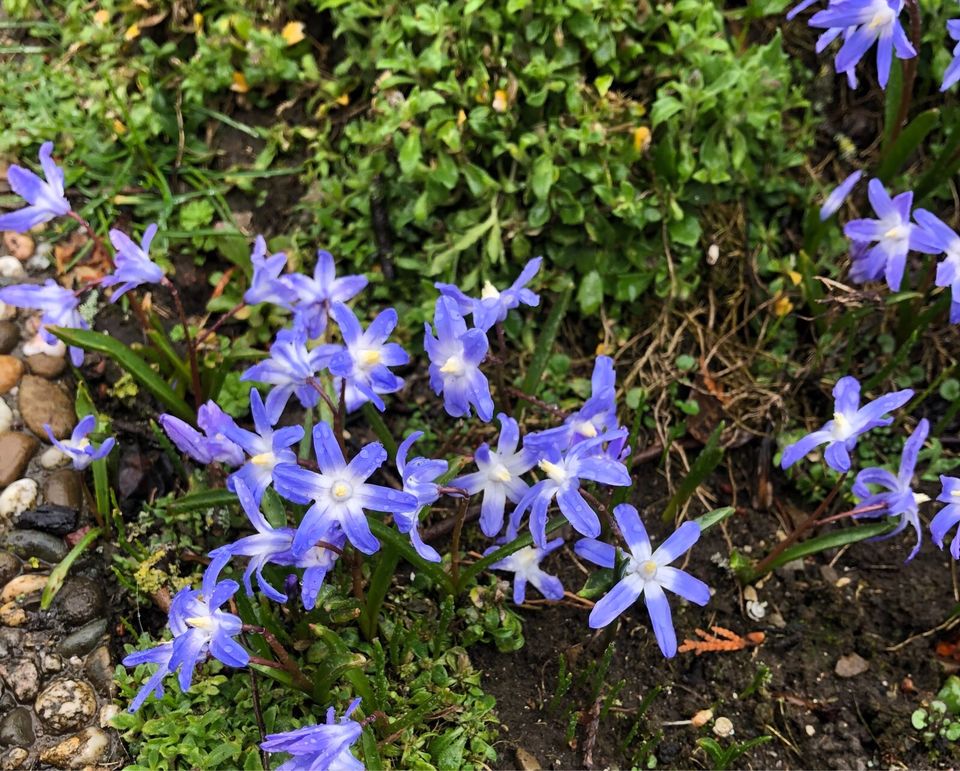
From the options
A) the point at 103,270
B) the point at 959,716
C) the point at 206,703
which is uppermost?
the point at 103,270

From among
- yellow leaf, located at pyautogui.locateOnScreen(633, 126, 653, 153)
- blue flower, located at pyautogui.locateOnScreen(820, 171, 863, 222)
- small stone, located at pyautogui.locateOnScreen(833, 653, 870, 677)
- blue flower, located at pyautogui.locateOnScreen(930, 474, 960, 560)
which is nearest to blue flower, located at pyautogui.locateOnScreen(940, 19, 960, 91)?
blue flower, located at pyautogui.locateOnScreen(820, 171, 863, 222)

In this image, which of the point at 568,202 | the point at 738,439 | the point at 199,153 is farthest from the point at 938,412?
the point at 199,153

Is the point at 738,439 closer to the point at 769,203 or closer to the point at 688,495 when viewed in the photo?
the point at 688,495

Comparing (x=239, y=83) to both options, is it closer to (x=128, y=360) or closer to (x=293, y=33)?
(x=293, y=33)

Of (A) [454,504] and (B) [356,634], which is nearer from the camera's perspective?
(B) [356,634]

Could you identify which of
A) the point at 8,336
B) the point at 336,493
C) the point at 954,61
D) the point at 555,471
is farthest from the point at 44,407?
the point at 954,61

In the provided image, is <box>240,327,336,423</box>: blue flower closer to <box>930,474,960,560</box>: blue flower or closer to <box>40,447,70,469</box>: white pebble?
<box>40,447,70,469</box>: white pebble

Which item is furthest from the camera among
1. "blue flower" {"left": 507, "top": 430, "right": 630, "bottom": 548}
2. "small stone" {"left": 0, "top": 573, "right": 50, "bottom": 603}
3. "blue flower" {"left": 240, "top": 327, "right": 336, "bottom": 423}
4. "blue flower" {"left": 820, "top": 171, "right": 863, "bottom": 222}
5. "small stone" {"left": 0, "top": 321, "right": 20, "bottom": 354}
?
"small stone" {"left": 0, "top": 321, "right": 20, "bottom": 354}
